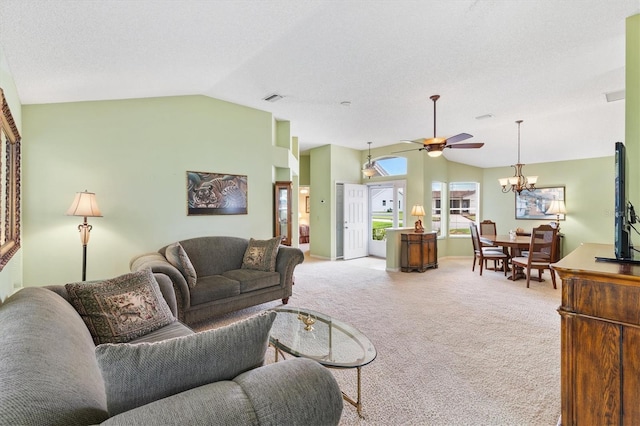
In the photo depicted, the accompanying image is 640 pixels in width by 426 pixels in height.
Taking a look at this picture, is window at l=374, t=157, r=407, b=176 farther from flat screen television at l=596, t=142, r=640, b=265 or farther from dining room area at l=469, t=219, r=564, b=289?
flat screen television at l=596, t=142, r=640, b=265

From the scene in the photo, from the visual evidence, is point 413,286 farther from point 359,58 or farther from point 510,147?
point 510,147

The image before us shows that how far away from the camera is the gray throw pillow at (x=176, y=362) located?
0.85 metres

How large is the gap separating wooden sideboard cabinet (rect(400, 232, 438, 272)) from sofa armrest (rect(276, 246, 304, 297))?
2877 millimetres

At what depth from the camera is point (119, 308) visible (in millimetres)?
1867

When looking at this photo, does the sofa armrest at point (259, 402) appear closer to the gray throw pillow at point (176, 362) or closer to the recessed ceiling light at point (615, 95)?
the gray throw pillow at point (176, 362)

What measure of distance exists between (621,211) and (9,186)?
4.47m

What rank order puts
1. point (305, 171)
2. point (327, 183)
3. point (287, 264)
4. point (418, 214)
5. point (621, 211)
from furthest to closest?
point (305, 171), point (327, 183), point (418, 214), point (287, 264), point (621, 211)

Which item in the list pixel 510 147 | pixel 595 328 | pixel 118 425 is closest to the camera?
pixel 118 425

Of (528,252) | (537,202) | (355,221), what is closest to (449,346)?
(528,252)

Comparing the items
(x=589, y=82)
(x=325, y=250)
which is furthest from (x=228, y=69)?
(x=325, y=250)

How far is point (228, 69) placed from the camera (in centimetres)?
334

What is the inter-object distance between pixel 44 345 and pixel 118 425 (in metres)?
0.61

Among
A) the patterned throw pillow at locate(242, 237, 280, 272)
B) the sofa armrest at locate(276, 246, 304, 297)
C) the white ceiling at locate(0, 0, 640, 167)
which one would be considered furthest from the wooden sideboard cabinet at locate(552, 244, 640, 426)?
the patterned throw pillow at locate(242, 237, 280, 272)

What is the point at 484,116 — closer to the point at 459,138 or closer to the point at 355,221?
the point at 459,138
